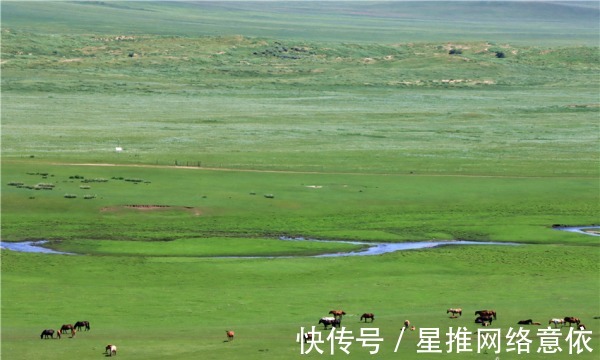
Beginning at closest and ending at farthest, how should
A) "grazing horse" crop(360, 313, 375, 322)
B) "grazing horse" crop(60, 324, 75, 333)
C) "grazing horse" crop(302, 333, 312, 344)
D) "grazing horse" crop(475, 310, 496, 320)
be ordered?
"grazing horse" crop(302, 333, 312, 344), "grazing horse" crop(60, 324, 75, 333), "grazing horse" crop(475, 310, 496, 320), "grazing horse" crop(360, 313, 375, 322)

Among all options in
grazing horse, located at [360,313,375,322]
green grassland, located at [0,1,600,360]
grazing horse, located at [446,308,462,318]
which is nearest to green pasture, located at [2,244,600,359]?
green grassland, located at [0,1,600,360]

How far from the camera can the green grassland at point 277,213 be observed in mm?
39969

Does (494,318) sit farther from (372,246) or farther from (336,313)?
(372,246)

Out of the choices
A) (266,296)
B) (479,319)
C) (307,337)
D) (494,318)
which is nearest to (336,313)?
(307,337)

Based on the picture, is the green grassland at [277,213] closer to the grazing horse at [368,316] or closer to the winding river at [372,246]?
the grazing horse at [368,316]

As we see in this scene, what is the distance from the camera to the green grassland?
39969 mm

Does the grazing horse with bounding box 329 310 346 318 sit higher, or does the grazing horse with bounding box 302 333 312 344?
the grazing horse with bounding box 302 333 312 344

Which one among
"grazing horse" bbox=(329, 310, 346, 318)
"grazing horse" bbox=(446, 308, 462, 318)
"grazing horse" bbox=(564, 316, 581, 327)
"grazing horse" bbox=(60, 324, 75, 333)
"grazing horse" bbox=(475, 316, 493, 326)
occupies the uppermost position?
"grazing horse" bbox=(564, 316, 581, 327)

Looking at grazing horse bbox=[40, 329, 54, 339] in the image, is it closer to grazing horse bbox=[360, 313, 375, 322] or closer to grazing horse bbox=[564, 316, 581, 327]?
grazing horse bbox=[360, 313, 375, 322]

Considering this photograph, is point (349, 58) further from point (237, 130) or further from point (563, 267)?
point (563, 267)

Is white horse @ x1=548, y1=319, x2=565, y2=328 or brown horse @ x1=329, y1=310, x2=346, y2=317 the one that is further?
brown horse @ x1=329, y1=310, x2=346, y2=317

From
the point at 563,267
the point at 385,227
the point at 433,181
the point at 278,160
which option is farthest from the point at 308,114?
the point at 563,267

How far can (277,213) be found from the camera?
215ft

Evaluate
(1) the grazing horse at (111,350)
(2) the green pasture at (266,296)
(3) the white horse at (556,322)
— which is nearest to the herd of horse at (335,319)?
(2) the green pasture at (266,296)
